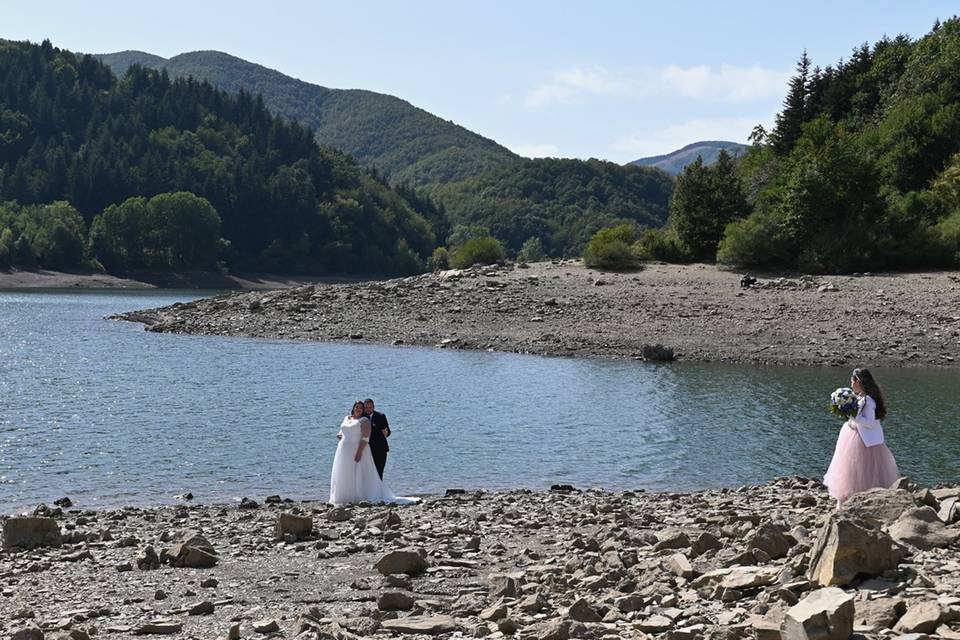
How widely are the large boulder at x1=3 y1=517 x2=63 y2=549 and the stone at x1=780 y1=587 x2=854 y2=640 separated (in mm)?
9080

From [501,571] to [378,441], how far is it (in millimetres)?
6312

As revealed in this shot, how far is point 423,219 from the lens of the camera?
625ft

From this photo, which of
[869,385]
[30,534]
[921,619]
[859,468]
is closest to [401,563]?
[30,534]

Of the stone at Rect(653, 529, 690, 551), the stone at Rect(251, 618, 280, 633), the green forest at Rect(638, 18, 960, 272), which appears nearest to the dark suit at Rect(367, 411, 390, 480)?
the stone at Rect(653, 529, 690, 551)

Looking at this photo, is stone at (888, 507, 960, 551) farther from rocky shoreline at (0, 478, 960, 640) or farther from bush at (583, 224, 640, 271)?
bush at (583, 224, 640, 271)

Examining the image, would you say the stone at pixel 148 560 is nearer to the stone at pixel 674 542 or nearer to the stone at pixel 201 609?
the stone at pixel 201 609

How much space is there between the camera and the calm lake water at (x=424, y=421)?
19641mm

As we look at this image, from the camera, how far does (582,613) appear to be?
27.6ft

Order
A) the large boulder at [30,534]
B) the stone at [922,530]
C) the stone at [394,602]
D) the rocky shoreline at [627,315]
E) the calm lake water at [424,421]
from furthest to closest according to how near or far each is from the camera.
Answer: the rocky shoreline at [627,315] → the calm lake water at [424,421] → the large boulder at [30,534] → the stone at [394,602] → the stone at [922,530]

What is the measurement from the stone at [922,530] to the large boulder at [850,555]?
3.12 ft

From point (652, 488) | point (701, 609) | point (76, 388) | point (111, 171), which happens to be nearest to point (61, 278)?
point (111, 171)

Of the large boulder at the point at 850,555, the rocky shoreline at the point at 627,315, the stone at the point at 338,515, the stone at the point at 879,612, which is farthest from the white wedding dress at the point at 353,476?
the rocky shoreline at the point at 627,315

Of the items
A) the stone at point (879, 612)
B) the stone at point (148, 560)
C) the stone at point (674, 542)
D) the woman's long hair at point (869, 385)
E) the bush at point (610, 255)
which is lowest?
the stone at point (148, 560)

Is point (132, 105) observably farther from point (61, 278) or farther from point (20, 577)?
point (20, 577)
